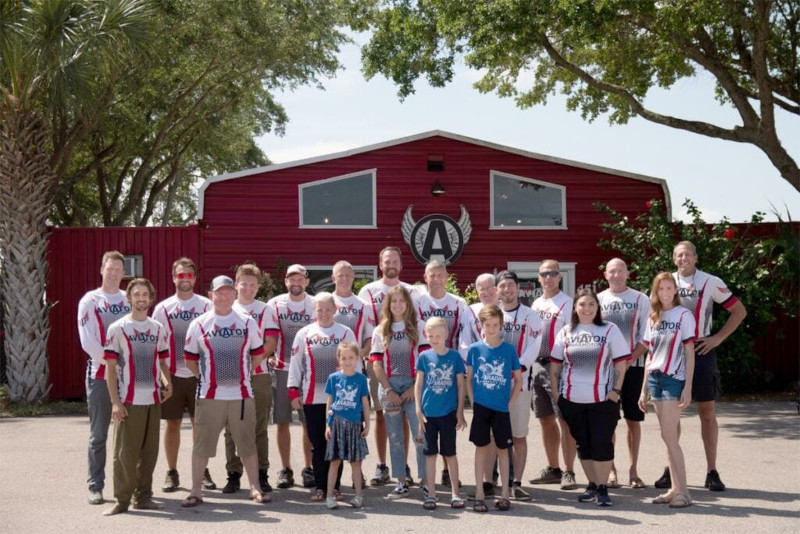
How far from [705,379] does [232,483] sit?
4.03 m

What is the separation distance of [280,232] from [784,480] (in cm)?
1021

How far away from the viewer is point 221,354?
7363 millimetres

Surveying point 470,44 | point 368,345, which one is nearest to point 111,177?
point 470,44

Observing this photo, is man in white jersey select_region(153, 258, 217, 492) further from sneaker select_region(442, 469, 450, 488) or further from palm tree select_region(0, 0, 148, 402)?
palm tree select_region(0, 0, 148, 402)

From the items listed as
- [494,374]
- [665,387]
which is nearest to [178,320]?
[494,374]

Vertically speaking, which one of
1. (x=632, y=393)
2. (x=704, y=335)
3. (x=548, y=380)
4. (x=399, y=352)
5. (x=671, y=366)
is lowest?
(x=632, y=393)

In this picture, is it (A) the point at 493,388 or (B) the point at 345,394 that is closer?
(A) the point at 493,388

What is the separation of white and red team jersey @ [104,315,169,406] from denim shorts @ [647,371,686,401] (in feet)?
12.7

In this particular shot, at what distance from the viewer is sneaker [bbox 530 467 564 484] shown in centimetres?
806

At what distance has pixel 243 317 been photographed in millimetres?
7508

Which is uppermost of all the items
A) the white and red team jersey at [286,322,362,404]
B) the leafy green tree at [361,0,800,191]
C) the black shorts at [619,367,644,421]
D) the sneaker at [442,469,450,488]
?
the leafy green tree at [361,0,800,191]

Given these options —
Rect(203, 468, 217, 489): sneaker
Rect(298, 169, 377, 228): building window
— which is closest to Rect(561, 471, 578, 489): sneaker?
A: Rect(203, 468, 217, 489): sneaker

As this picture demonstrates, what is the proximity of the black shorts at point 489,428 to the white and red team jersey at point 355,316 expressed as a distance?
4.80 feet

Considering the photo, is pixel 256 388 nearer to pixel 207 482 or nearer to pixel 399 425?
pixel 207 482
